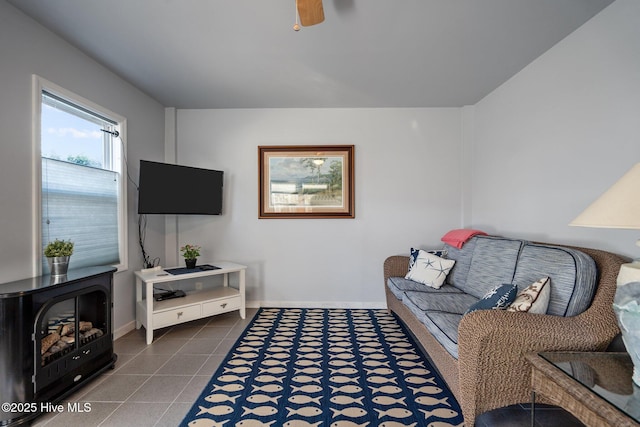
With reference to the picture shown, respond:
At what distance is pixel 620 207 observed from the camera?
1.19 meters

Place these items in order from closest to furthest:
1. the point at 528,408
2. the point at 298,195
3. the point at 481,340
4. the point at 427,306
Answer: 1. the point at 481,340
2. the point at 528,408
3. the point at 427,306
4. the point at 298,195

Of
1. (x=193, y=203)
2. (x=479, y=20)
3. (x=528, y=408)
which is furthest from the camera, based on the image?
(x=193, y=203)

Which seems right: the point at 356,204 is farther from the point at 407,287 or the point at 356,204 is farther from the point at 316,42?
the point at 316,42

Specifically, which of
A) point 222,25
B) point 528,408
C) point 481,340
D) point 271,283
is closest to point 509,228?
point 528,408

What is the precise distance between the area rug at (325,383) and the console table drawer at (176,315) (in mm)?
568

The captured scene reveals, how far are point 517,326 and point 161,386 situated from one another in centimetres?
228

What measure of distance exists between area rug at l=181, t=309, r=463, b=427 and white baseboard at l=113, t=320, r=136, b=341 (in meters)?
1.21

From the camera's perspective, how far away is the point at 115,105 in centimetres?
284

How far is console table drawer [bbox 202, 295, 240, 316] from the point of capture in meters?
3.08

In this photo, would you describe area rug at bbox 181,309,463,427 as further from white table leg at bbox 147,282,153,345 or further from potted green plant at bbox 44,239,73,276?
potted green plant at bbox 44,239,73,276

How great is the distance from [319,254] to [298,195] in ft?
2.62

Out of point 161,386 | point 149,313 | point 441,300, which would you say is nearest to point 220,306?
point 149,313

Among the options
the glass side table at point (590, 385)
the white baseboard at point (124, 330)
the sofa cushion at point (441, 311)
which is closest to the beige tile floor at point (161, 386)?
the white baseboard at point (124, 330)

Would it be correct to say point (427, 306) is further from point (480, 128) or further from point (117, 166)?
point (117, 166)
